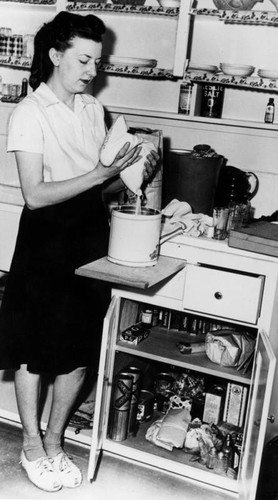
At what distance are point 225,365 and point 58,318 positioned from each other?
2.29 feet

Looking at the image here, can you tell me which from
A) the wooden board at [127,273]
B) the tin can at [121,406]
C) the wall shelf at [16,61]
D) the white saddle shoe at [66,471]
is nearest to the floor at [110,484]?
the white saddle shoe at [66,471]

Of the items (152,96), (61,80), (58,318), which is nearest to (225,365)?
(58,318)

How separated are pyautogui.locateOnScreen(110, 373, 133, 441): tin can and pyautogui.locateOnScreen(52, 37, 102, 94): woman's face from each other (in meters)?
1.21

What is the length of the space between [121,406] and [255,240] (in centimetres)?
91

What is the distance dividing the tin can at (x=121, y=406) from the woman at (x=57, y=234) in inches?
6.5

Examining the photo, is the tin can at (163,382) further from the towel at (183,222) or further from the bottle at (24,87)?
the bottle at (24,87)

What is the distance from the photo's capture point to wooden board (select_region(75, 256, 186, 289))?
1.90 meters

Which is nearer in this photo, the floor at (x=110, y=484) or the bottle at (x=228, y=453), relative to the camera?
the floor at (x=110, y=484)

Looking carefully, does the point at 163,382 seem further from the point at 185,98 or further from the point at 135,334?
the point at 185,98

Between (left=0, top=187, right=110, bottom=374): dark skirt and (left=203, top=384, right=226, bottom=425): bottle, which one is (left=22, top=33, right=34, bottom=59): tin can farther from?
(left=203, top=384, right=226, bottom=425): bottle

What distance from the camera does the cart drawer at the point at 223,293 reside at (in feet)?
7.14

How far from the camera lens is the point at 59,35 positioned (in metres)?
2.11

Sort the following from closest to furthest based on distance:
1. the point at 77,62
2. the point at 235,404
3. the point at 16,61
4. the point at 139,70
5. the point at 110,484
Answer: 1. the point at 77,62
2. the point at 110,484
3. the point at 235,404
4. the point at 139,70
5. the point at 16,61

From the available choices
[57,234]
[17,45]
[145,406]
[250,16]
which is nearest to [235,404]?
[145,406]
